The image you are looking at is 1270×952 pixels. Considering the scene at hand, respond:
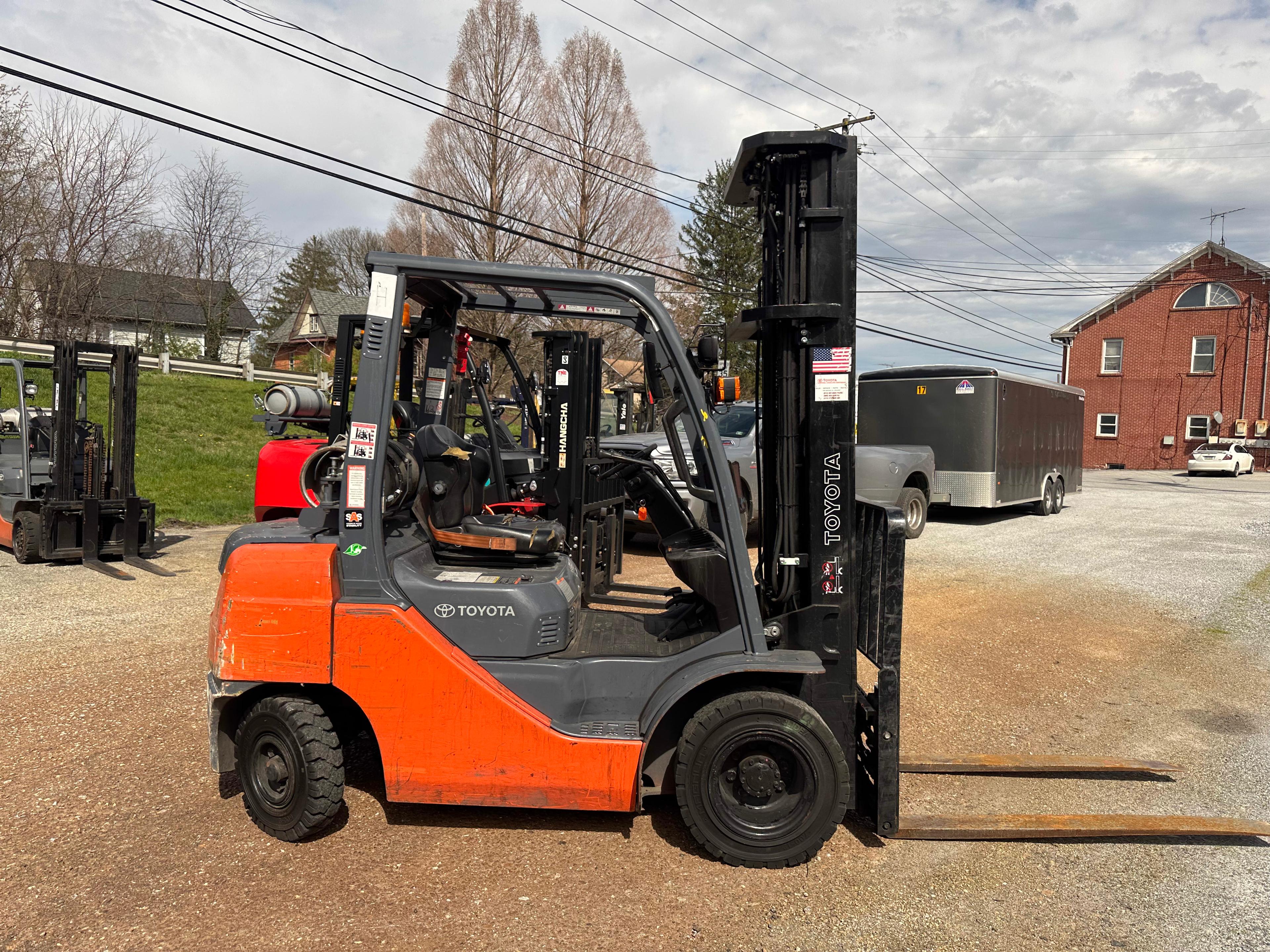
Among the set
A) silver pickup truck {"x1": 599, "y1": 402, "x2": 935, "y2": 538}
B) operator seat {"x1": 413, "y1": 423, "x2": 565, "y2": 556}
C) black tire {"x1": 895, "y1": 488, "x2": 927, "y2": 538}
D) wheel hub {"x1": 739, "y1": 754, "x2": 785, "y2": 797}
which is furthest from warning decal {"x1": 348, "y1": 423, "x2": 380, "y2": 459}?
black tire {"x1": 895, "y1": 488, "x2": 927, "y2": 538}

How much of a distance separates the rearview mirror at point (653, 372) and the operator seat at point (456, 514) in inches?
31.8

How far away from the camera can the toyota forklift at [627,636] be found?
3.63 m

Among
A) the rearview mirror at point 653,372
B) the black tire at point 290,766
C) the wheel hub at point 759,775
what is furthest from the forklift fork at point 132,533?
the wheel hub at point 759,775

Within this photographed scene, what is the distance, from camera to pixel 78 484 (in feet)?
35.2

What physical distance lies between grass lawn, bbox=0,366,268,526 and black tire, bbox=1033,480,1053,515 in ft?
49.8

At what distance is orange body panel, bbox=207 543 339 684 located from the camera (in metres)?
3.65

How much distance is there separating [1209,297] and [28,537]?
43189mm

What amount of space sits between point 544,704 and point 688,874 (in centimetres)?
92

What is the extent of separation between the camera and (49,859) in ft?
11.9

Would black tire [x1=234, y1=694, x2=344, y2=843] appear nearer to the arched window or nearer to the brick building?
the brick building

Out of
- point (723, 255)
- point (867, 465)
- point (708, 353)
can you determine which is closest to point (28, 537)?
point (708, 353)

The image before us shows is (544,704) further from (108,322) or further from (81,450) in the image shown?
(108,322)

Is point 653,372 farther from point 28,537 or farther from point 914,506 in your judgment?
point 914,506

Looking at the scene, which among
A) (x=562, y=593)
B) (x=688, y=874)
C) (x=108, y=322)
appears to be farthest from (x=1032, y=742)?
(x=108, y=322)
